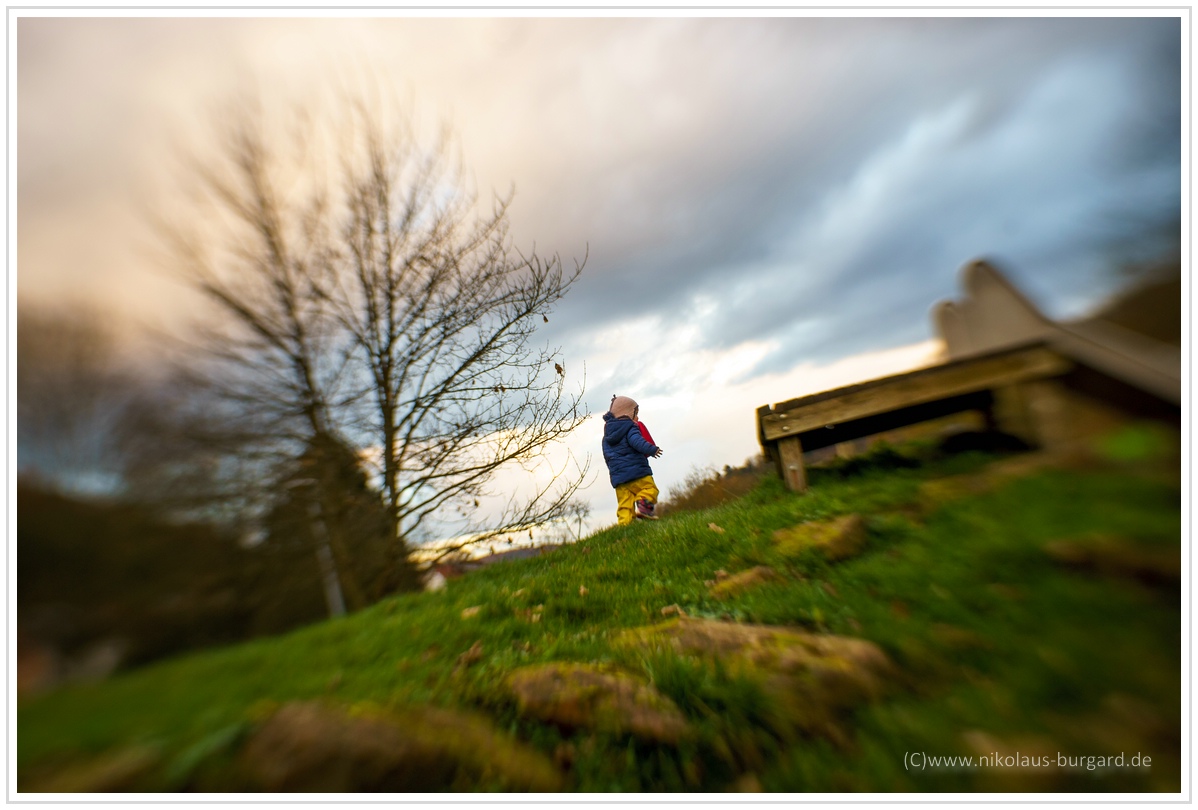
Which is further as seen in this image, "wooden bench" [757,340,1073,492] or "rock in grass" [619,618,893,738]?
"wooden bench" [757,340,1073,492]

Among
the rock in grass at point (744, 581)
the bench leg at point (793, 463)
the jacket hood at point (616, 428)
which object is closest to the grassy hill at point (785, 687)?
the rock in grass at point (744, 581)

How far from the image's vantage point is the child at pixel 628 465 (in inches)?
296

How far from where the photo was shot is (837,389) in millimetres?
4277

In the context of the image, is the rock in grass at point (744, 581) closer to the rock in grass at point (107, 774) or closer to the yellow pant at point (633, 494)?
the rock in grass at point (107, 774)

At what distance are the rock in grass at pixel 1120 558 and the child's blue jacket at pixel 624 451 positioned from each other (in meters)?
5.44

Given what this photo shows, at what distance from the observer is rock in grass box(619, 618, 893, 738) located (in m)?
1.83

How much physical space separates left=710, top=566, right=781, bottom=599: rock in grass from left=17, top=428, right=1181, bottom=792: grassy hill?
15cm

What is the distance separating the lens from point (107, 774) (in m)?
1.58

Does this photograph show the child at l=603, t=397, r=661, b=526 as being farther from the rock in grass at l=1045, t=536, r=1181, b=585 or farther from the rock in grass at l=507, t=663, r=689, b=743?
the rock in grass at l=1045, t=536, r=1181, b=585

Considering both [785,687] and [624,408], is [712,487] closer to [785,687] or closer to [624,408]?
[624,408]

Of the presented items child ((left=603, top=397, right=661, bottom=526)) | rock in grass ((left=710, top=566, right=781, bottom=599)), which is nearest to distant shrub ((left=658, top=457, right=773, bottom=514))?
child ((left=603, top=397, right=661, bottom=526))

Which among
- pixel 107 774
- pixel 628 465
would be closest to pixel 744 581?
pixel 107 774
